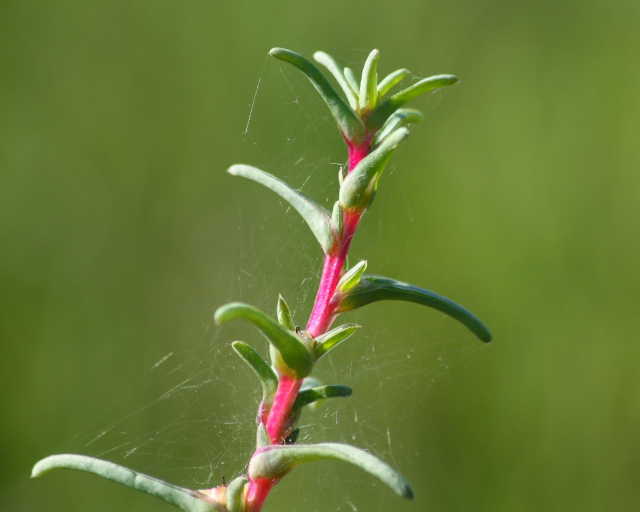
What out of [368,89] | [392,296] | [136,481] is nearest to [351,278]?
[392,296]

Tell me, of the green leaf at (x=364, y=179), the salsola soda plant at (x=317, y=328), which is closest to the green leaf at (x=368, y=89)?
the salsola soda plant at (x=317, y=328)

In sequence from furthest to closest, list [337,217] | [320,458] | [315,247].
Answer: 1. [315,247]
2. [337,217]
3. [320,458]

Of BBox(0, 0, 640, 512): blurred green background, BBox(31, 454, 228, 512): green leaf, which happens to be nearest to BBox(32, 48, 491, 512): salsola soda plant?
BBox(31, 454, 228, 512): green leaf

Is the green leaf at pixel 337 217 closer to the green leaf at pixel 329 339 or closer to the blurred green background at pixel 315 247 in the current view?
the green leaf at pixel 329 339

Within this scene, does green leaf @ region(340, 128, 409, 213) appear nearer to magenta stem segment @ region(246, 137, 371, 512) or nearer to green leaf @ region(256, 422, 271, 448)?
magenta stem segment @ region(246, 137, 371, 512)

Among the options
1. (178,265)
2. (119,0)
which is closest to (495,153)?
(178,265)

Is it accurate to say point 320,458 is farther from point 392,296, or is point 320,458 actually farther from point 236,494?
point 392,296
